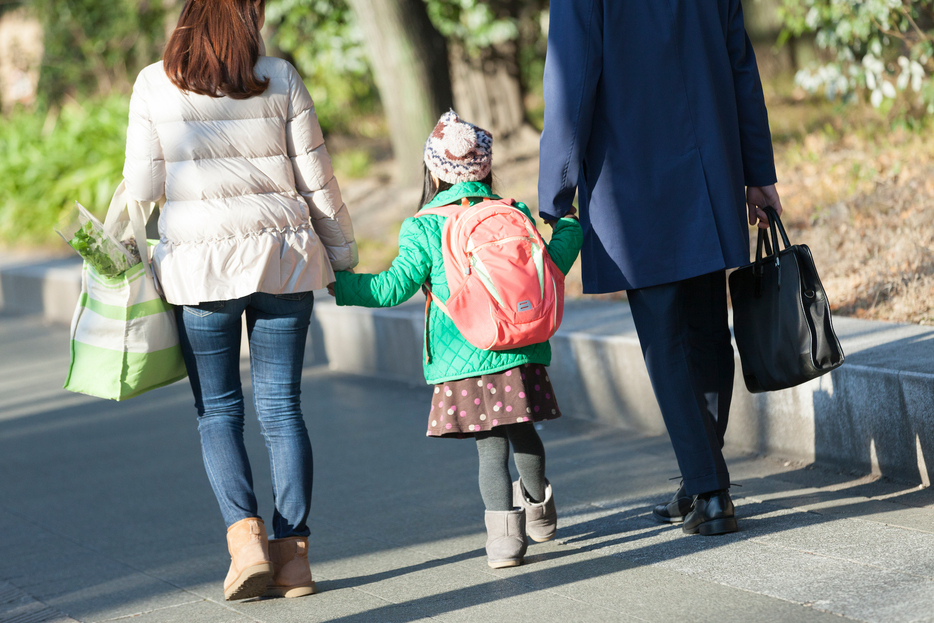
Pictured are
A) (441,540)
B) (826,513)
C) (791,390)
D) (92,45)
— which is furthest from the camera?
(92,45)

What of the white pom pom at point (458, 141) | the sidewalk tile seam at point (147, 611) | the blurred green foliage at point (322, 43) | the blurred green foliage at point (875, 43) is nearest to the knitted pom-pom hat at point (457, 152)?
the white pom pom at point (458, 141)

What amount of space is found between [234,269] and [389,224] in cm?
734

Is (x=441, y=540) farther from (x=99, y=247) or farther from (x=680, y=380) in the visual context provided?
(x=99, y=247)

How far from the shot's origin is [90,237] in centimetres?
328

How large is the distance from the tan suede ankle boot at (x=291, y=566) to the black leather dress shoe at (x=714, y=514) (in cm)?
133

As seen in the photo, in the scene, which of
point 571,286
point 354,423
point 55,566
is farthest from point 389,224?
point 55,566

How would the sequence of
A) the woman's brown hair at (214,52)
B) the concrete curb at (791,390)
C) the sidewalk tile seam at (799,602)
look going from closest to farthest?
the sidewalk tile seam at (799,602) → the woman's brown hair at (214,52) → the concrete curb at (791,390)

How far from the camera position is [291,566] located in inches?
133

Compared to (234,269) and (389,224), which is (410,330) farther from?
(389,224)

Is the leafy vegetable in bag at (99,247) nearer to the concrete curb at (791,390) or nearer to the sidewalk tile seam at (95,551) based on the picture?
the sidewalk tile seam at (95,551)

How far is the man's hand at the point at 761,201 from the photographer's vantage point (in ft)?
11.9

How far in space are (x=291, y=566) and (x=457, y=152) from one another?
1.47m

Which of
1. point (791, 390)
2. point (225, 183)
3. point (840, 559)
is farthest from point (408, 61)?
point (840, 559)

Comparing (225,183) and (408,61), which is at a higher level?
(408,61)
